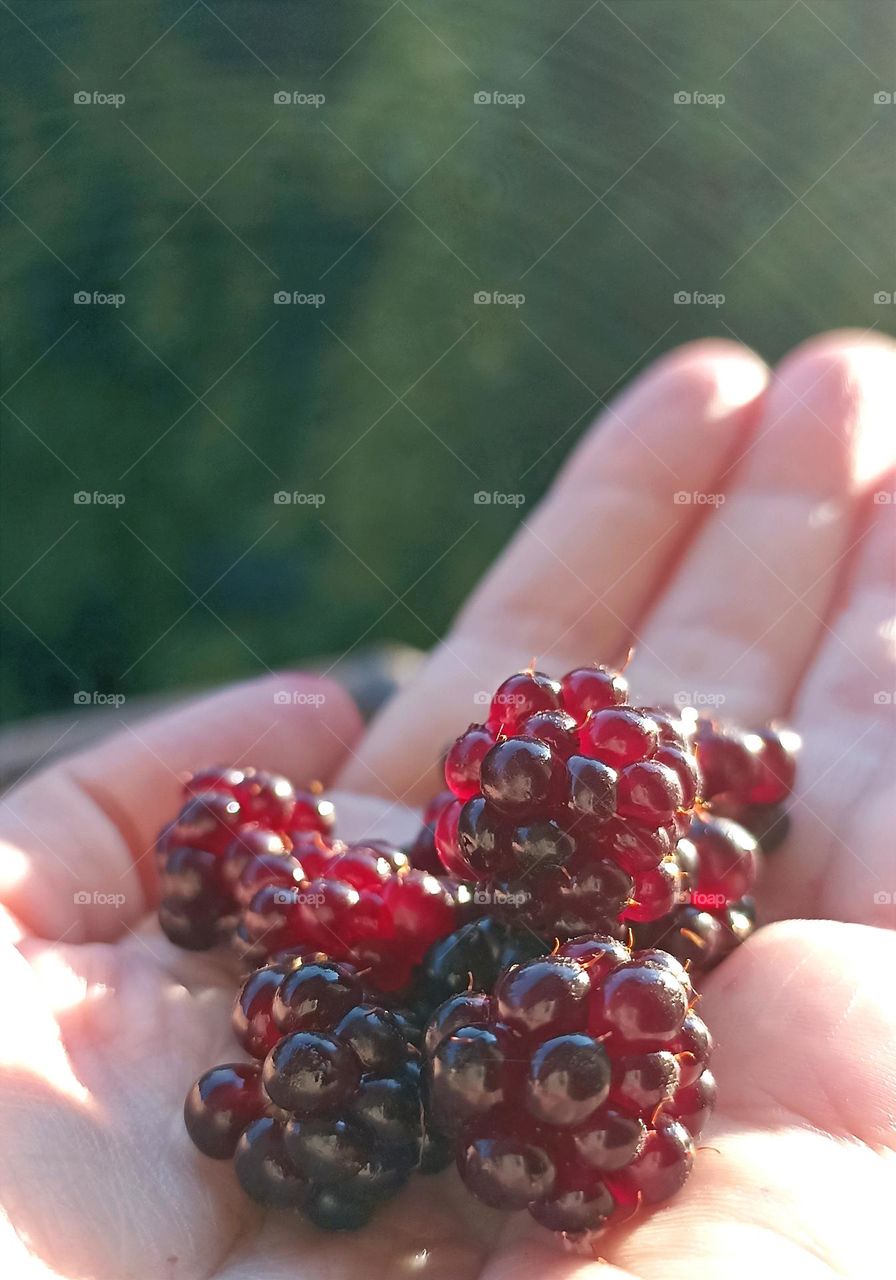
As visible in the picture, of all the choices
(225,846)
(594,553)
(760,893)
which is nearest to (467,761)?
(225,846)

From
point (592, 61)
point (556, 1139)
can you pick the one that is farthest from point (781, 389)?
point (556, 1139)

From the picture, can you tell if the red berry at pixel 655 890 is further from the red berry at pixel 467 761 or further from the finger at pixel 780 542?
the finger at pixel 780 542

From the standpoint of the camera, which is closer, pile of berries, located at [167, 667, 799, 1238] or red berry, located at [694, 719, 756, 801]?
pile of berries, located at [167, 667, 799, 1238]

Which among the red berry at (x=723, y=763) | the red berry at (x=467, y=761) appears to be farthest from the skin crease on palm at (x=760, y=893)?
the red berry at (x=467, y=761)

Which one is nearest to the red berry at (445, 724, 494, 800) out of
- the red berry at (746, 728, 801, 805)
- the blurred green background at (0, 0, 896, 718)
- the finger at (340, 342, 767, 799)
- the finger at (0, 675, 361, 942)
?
the red berry at (746, 728, 801, 805)

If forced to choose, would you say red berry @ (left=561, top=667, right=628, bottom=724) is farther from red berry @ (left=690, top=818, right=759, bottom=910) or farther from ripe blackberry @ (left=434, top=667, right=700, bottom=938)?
red berry @ (left=690, top=818, right=759, bottom=910)

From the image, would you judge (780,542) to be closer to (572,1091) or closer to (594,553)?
(594,553)

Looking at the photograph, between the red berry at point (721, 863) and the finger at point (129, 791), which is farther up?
the red berry at point (721, 863)
